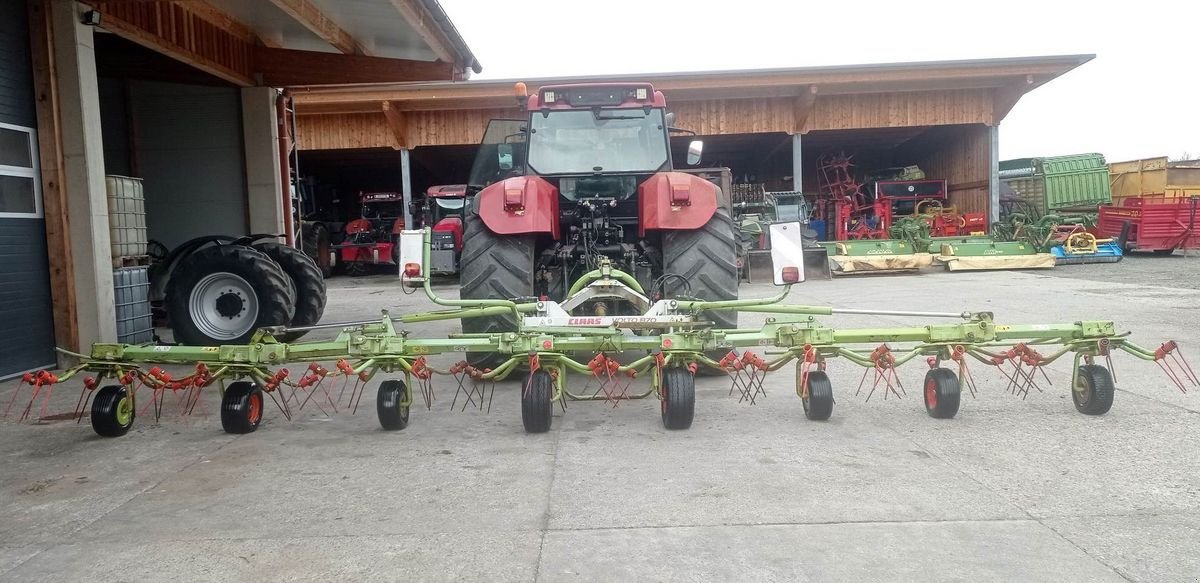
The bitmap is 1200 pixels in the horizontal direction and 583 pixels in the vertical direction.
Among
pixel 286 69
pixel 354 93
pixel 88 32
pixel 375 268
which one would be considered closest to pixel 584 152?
pixel 88 32

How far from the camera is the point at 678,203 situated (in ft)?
21.2

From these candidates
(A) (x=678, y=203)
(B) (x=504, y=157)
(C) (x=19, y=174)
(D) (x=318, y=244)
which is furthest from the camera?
(D) (x=318, y=244)

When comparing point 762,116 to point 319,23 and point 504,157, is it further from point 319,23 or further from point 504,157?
point 504,157

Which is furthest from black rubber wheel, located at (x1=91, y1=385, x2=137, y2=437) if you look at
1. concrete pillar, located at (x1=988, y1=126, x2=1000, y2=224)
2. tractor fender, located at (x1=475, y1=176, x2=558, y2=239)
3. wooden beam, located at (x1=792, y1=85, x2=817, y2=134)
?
concrete pillar, located at (x1=988, y1=126, x2=1000, y2=224)

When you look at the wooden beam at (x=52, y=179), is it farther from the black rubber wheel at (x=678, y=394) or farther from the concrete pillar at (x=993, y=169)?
the concrete pillar at (x=993, y=169)

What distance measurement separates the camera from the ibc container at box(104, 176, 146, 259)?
806 cm

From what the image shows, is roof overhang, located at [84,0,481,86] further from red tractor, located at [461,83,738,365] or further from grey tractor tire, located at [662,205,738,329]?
grey tractor tire, located at [662,205,738,329]

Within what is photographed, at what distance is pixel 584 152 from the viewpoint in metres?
7.37

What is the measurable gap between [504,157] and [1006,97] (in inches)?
662

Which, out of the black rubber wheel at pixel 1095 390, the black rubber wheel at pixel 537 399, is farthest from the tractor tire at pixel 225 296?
the black rubber wheel at pixel 1095 390

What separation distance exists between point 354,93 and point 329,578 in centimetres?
1798

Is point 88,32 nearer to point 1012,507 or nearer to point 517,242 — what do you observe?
point 517,242

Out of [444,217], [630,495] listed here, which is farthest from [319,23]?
[444,217]

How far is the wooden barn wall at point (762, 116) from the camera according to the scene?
68.7 ft
